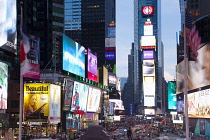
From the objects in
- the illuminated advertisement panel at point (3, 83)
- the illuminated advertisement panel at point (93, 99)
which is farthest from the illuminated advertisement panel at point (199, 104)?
the illuminated advertisement panel at point (93, 99)

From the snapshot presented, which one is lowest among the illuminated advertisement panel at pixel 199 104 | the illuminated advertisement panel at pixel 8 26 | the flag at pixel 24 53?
the illuminated advertisement panel at pixel 199 104

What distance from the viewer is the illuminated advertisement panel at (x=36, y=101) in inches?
3374

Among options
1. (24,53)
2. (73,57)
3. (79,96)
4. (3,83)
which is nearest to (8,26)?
(3,83)

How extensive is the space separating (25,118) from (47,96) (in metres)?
6.38

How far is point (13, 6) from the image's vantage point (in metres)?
49.5

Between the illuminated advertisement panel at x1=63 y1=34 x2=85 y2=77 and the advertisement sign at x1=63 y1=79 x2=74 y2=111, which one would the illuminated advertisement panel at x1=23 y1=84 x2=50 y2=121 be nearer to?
the advertisement sign at x1=63 y1=79 x2=74 y2=111

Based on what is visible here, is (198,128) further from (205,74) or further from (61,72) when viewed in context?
(61,72)

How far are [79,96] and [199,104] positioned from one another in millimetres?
38747

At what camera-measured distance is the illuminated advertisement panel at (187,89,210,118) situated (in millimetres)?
76125

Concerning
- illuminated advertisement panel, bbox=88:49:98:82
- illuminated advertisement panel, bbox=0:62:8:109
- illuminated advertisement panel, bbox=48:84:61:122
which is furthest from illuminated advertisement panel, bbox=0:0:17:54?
illuminated advertisement panel, bbox=88:49:98:82

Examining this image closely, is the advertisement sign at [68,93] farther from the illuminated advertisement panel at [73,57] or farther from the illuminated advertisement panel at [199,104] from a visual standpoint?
the illuminated advertisement panel at [199,104]

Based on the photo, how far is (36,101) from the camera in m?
86.2

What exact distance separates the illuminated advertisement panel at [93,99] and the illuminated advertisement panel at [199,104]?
136 feet

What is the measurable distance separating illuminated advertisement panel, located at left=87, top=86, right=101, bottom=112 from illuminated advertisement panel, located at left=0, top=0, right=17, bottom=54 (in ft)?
262
